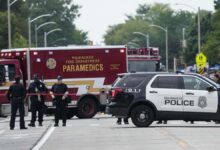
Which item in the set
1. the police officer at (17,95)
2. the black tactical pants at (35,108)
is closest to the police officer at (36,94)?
the black tactical pants at (35,108)

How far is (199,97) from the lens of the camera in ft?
93.8

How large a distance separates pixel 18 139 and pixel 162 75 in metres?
5.57

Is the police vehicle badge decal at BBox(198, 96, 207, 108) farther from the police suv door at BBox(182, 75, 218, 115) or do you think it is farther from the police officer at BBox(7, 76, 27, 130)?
the police officer at BBox(7, 76, 27, 130)

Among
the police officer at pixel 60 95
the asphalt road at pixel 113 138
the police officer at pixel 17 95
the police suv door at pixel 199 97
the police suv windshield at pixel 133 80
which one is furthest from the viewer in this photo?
the police officer at pixel 60 95

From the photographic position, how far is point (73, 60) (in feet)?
125

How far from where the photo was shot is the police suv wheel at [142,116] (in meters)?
28.8

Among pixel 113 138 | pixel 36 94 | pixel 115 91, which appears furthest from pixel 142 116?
pixel 36 94

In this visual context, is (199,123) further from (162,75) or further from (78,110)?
(78,110)

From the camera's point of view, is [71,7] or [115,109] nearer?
[115,109]

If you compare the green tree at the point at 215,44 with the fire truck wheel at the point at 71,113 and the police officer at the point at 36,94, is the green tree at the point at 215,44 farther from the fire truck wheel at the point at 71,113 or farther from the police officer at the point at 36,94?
the police officer at the point at 36,94

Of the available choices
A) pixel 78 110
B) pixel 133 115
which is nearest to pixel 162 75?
pixel 133 115

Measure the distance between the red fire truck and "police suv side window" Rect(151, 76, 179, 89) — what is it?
29.9 ft

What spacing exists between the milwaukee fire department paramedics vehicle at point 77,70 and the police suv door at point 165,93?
9162mm

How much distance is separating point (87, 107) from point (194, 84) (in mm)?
10048
